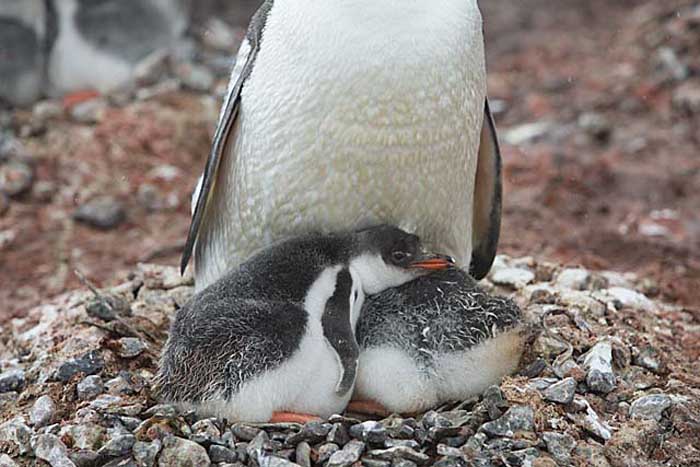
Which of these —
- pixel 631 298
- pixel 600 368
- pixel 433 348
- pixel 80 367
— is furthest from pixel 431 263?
pixel 631 298

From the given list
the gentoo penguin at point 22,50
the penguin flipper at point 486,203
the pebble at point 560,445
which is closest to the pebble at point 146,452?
the pebble at point 560,445

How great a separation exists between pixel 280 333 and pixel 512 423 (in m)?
0.56

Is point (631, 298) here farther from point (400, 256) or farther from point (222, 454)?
point (222, 454)

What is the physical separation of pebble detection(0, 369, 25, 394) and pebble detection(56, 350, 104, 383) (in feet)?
0.54

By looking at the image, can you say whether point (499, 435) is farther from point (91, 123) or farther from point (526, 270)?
point (91, 123)

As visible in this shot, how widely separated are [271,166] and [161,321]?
2.19 feet

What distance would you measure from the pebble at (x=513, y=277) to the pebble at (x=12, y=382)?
155cm

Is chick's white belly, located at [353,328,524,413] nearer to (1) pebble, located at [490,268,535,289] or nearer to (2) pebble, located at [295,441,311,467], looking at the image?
(2) pebble, located at [295,441,311,467]

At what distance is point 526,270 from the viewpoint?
12.6ft

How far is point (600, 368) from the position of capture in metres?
2.83

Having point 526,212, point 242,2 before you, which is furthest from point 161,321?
point 242,2

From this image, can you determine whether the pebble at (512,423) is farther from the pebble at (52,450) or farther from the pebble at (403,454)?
the pebble at (52,450)

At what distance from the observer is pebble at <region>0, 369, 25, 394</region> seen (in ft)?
9.95

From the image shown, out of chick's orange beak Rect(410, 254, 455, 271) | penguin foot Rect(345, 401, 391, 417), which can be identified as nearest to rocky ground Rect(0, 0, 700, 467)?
penguin foot Rect(345, 401, 391, 417)
